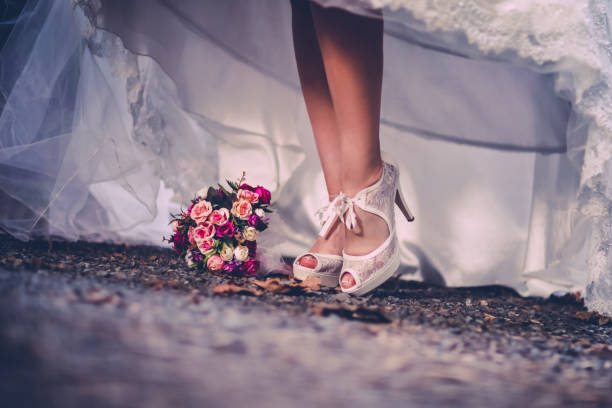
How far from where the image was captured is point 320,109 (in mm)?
1285

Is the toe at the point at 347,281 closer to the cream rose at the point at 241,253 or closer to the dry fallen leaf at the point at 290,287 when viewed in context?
the dry fallen leaf at the point at 290,287

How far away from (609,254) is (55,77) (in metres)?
1.74

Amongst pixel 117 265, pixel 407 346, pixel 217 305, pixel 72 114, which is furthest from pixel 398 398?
pixel 72 114

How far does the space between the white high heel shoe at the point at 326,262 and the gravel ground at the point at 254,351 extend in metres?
0.20

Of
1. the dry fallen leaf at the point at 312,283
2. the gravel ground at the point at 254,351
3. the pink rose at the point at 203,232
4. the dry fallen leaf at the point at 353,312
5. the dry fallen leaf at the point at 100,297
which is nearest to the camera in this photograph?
the gravel ground at the point at 254,351

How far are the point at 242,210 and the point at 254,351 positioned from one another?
721 millimetres

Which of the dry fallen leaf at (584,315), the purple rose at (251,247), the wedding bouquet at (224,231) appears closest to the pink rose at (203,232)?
the wedding bouquet at (224,231)

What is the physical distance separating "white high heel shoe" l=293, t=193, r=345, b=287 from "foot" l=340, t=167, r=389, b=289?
0.18 feet

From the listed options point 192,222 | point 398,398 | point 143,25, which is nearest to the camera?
point 398,398

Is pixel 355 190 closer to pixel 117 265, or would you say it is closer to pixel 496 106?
pixel 117 265

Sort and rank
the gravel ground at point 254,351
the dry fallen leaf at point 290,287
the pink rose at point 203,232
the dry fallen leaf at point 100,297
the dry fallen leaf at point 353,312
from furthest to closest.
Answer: the pink rose at point 203,232 < the dry fallen leaf at point 290,287 < the dry fallen leaf at point 353,312 < the dry fallen leaf at point 100,297 < the gravel ground at point 254,351

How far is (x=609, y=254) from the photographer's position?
1184 mm

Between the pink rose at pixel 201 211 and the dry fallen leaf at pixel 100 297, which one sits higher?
the pink rose at pixel 201 211

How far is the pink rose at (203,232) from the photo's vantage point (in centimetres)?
121
